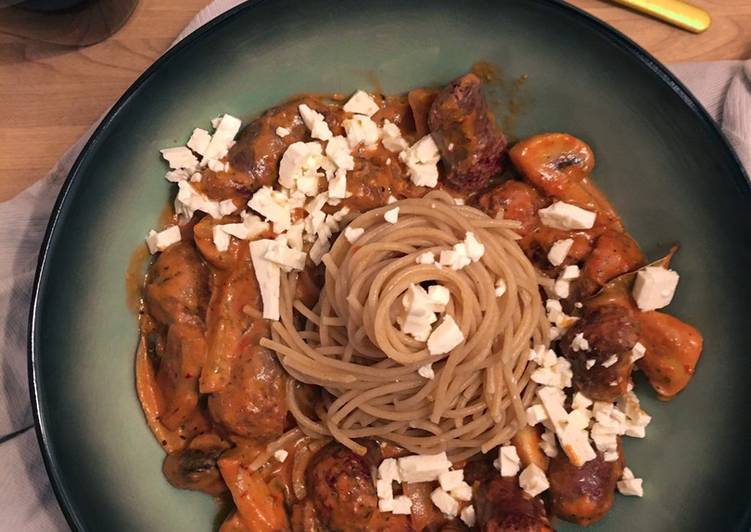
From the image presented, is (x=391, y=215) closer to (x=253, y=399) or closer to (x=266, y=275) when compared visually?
(x=266, y=275)

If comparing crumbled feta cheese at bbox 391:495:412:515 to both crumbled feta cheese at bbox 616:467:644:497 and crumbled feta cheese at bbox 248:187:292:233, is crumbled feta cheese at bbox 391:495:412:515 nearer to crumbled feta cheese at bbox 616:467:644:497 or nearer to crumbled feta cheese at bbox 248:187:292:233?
crumbled feta cheese at bbox 616:467:644:497

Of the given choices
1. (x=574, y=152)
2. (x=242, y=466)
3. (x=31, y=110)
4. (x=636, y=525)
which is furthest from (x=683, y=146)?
(x=31, y=110)

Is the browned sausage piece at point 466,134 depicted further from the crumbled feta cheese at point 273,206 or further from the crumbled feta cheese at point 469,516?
the crumbled feta cheese at point 469,516

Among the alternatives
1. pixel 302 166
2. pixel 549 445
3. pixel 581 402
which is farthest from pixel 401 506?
pixel 302 166

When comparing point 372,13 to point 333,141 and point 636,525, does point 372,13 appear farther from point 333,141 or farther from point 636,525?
point 636,525

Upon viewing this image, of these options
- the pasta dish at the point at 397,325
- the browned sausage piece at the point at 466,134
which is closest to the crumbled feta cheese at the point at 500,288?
the pasta dish at the point at 397,325
